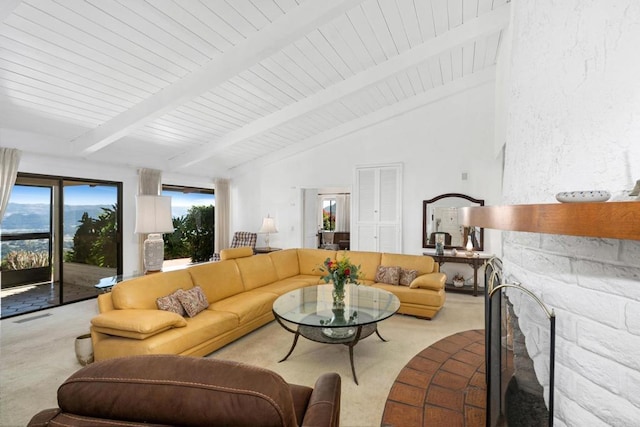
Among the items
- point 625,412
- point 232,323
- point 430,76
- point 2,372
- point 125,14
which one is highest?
point 430,76

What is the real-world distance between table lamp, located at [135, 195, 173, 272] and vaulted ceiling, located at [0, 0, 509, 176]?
112 centimetres

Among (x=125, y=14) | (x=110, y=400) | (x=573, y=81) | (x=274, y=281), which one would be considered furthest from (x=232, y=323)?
(x=573, y=81)

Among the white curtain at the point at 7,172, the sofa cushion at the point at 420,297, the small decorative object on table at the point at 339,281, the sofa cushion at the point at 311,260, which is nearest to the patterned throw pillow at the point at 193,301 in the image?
the small decorative object on table at the point at 339,281

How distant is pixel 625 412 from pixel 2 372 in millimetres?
3955

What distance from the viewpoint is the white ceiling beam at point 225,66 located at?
2775 millimetres

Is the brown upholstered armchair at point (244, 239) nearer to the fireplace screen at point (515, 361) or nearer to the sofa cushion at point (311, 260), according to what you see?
the sofa cushion at point (311, 260)

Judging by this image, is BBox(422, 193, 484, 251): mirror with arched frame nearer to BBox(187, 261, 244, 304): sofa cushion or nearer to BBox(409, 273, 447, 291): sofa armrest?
BBox(409, 273, 447, 291): sofa armrest

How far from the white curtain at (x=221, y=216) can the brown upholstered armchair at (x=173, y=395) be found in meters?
6.36

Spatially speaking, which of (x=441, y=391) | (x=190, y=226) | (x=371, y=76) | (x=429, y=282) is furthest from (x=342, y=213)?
(x=441, y=391)

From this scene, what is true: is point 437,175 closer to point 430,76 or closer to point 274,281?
point 430,76

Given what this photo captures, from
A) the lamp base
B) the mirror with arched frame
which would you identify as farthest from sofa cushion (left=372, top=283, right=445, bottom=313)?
the lamp base

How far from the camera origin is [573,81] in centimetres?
Answer: 104

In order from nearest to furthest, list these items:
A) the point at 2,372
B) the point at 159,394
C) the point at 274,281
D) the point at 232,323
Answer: the point at 159,394
the point at 2,372
the point at 232,323
the point at 274,281

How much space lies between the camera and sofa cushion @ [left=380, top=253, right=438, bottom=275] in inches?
167
